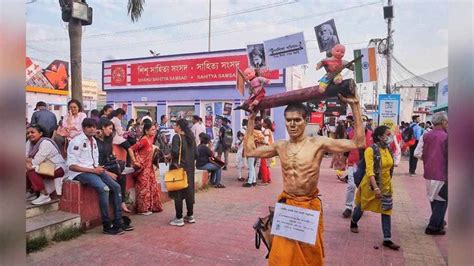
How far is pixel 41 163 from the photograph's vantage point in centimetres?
482

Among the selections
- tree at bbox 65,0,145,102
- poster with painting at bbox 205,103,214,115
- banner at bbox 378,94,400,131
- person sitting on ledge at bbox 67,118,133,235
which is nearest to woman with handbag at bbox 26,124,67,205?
person sitting on ledge at bbox 67,118,133,235

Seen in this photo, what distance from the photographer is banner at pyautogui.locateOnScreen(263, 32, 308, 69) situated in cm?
296

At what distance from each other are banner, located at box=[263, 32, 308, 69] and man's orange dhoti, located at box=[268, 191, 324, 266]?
1152 mm

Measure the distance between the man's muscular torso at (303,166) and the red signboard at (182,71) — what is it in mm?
13132

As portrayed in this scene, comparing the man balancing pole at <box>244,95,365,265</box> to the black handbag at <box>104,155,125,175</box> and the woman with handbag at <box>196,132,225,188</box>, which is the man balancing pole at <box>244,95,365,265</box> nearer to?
the black handbag at <box>104,155,125,175</box>

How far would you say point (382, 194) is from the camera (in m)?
4.31

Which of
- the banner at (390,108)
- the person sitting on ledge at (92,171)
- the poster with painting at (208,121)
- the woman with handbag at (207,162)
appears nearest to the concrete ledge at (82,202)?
the person sitting on ledge at (92,171)

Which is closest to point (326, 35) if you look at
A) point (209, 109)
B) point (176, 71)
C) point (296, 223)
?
point (296, 223)

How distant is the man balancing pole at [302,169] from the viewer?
8.32 ft

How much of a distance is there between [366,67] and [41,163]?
4283mm

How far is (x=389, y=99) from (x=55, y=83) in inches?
745

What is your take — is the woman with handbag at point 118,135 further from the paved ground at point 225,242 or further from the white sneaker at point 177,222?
the white sneaker at point 177,222
